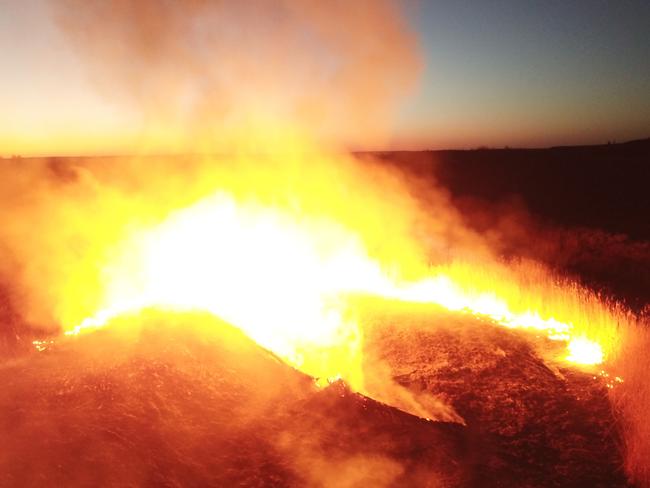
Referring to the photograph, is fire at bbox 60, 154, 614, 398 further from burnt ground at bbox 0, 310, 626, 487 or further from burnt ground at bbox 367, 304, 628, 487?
burnt ground at bbox 0, 310, 626, 487

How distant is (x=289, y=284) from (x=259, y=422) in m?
5.32

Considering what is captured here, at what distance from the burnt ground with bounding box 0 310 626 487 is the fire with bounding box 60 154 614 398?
3.08ft

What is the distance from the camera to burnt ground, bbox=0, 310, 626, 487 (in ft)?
13.6

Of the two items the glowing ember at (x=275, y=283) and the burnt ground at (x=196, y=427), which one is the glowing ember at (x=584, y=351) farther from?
the burnt ground at (x=196, y=427)

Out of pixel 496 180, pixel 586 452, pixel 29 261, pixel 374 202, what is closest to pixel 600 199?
pixel 496 180

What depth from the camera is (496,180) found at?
29.0 meters

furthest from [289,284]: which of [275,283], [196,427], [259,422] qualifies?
[196,427]

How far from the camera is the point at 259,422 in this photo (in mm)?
4867

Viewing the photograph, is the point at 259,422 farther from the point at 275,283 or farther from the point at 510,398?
the point at 275,283

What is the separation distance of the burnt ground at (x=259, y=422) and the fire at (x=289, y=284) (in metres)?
Answer: 0.94

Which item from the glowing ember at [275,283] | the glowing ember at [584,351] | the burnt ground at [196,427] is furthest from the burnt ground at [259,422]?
the glowing ember at [275,283]

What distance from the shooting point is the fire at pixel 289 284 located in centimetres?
736

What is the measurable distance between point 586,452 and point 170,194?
58.5ft

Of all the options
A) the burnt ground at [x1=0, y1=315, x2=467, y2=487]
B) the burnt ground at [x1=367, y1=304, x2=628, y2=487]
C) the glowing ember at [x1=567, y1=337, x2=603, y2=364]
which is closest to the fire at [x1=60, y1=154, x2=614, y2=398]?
the glowing ember at [x1=567, y1=337, x2=603, y2=364]
